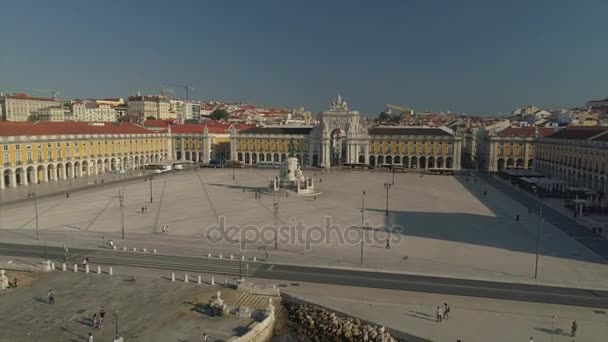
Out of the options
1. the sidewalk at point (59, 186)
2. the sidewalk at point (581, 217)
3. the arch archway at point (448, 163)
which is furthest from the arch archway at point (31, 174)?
the arch archway at point (448, 163)

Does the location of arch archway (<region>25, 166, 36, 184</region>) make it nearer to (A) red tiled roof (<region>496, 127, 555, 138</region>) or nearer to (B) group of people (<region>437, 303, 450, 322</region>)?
(B) group of people (<region>437, 303, 450, 322</region>)

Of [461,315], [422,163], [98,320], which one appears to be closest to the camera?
[98,320]

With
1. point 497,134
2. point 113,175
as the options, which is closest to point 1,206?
point 113,175

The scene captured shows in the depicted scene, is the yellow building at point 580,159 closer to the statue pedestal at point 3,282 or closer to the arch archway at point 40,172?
the statue pedestal at point 3,282

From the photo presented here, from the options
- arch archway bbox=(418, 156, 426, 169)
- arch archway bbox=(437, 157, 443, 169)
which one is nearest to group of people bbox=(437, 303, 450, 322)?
arch archway bbox=(437, 157, 443, 169)

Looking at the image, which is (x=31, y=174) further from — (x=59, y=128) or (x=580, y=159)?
(x=580, y=159)

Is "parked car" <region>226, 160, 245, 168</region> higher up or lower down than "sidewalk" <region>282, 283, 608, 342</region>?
higher up

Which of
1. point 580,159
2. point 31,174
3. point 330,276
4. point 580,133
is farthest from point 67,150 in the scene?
point 580,133
